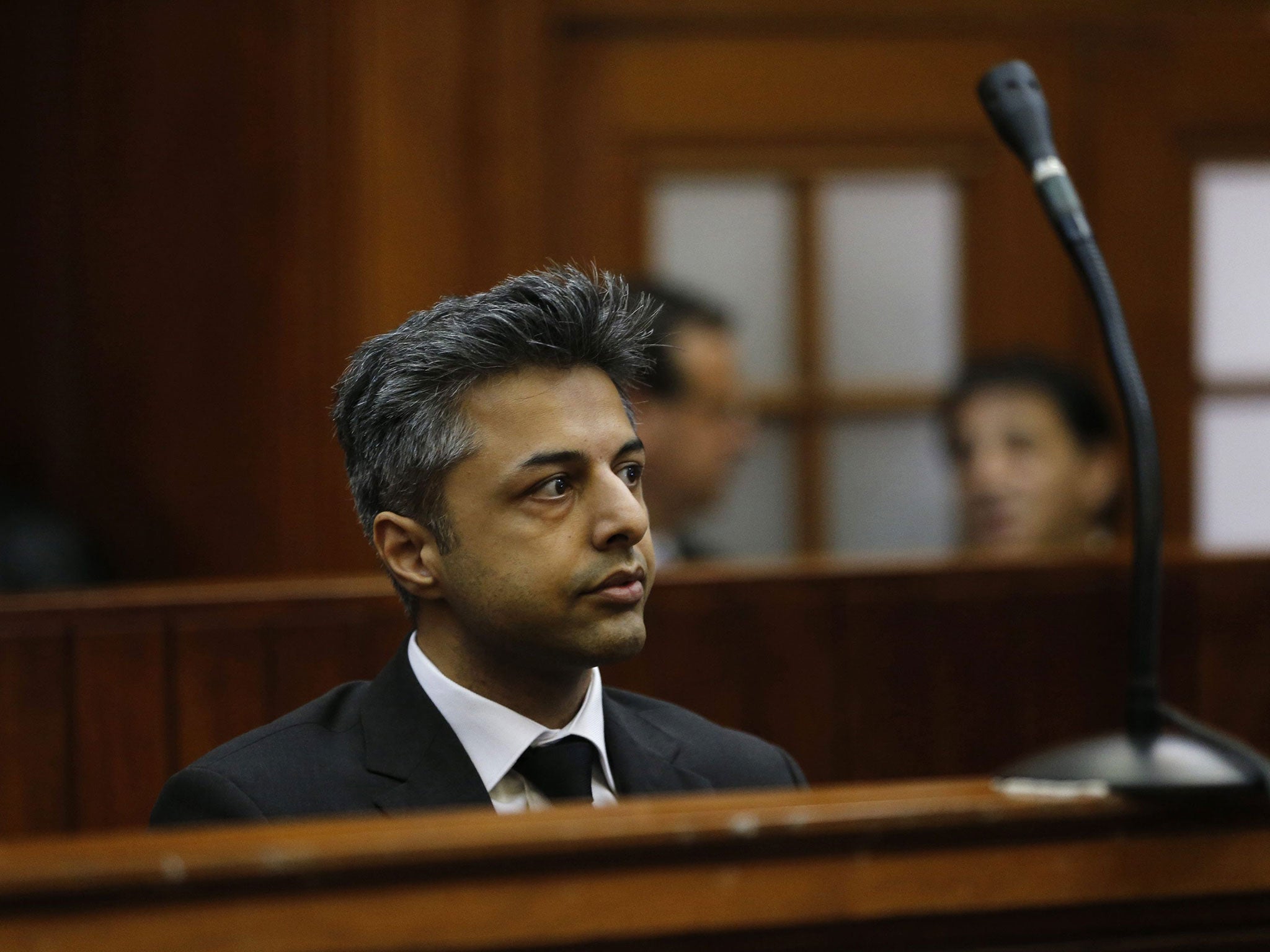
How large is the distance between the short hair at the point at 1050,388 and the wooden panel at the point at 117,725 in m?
1.53

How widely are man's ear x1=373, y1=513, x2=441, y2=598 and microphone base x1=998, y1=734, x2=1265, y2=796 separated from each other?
538mm

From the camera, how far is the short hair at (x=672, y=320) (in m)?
2.76

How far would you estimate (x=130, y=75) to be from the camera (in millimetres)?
3199

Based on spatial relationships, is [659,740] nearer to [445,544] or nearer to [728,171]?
[445,544]

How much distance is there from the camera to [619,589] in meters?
1.21

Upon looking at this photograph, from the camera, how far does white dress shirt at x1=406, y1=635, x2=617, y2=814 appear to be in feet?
4.16

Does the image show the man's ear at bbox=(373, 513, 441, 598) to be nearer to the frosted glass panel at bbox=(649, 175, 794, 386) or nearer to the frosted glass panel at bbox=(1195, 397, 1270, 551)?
the frosted glass panel at bbox=(649, 175, 794, 386)

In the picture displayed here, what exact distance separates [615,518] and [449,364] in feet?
0.60

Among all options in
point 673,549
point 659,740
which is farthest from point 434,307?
point 673,549

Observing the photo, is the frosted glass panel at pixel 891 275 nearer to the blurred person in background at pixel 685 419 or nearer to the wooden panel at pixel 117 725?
the blurred person in background at pixel 685 419

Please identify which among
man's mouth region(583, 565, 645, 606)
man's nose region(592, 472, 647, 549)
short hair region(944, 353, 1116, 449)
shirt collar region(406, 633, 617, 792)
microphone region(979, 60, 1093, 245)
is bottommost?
shirt collar region(406, 633, 617, 792)

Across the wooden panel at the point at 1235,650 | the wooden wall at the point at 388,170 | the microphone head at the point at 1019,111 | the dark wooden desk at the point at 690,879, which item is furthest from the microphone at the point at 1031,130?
the wooden wall at the point at 388,170

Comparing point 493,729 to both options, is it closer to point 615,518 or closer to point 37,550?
point 615,518

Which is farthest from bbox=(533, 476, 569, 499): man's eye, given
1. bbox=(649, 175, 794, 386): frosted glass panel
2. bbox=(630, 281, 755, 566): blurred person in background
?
bbox=(649, 175, 794, 386): frosted glass panel
